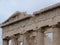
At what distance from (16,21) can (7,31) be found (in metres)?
2.97

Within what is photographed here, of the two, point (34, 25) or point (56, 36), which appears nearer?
point (56, 36)

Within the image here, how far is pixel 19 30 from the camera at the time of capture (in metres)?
42.7

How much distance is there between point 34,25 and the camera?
3931 cm

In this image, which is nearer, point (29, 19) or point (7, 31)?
point (29, 19)

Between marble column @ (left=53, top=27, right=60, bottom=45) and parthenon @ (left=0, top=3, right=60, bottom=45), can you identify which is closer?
marble column @ (left=53, top=27, right=60, bottom=45)

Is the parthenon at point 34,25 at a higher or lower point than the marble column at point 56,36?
higher

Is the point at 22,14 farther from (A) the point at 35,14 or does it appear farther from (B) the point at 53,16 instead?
(B) the point at 53,16

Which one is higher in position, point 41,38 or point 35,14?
point 35,14

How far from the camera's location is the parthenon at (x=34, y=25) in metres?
35.8

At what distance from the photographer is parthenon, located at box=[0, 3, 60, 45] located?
1410 inches

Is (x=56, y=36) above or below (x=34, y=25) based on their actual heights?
below

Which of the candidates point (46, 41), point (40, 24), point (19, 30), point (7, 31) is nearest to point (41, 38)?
point (40, 24)

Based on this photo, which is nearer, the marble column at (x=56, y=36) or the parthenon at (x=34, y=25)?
the marble column at (x=56, y=36)

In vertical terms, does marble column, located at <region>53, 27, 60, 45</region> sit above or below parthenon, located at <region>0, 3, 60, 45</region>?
below
